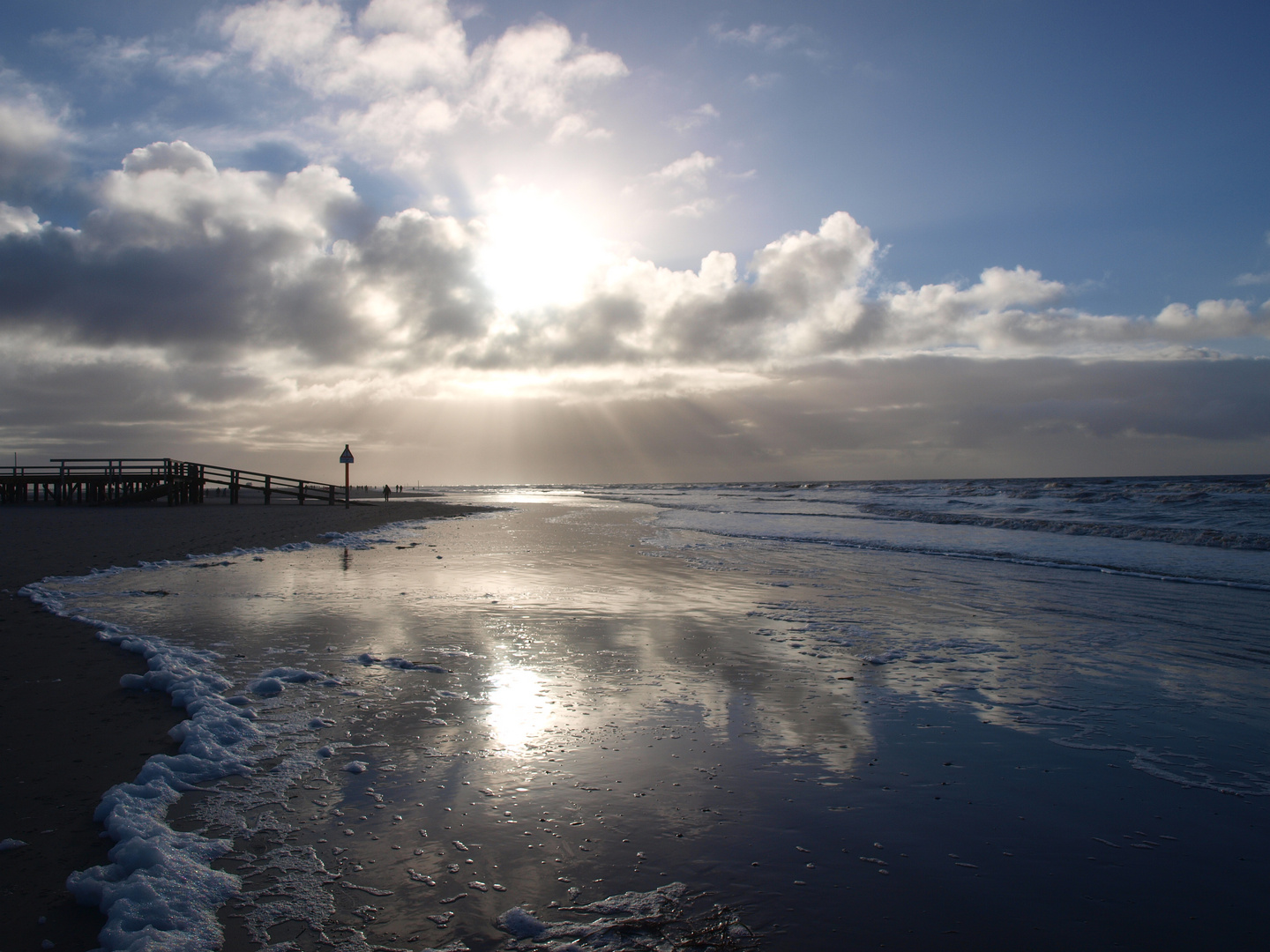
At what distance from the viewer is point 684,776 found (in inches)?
185

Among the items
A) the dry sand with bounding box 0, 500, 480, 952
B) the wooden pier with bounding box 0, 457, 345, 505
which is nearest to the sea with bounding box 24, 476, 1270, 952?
the dry sand with bounding box 0, 500, 480, 952

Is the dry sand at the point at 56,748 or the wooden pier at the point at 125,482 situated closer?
the dry sand at the point at 56,748

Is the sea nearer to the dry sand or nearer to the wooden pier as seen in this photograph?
the dry sand

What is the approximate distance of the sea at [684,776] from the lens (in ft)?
10.4

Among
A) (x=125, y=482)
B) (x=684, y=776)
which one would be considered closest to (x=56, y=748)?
(x=684, y=776)

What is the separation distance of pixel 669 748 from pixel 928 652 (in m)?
4.79

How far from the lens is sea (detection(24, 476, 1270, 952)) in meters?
3.17

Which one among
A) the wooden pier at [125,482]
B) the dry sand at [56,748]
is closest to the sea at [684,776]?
the dry sand at [56,748]

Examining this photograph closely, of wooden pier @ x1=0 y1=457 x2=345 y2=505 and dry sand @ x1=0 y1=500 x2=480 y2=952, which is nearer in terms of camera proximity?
dry sand @ x1=0 y1=500 x2=480 y2=952

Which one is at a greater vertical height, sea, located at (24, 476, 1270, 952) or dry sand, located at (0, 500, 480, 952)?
dry sand, located at (0, 500, 480, 952)

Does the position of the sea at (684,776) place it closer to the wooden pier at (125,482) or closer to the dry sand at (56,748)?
the dry sand at (56,748)

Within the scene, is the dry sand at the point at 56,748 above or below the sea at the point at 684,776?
above

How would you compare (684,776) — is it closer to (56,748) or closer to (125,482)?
(56,748)

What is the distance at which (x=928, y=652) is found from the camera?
27.5 feet
